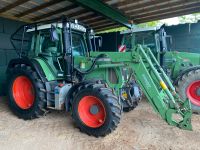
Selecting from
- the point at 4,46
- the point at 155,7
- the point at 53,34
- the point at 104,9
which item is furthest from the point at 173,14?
the point at 4,46

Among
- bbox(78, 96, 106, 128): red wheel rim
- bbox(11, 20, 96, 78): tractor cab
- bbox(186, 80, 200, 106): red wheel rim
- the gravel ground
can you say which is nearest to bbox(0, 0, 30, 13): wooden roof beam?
bbox(11, 20, 96, 78): tractor cab

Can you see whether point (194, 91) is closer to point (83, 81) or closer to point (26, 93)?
point (83, 81)

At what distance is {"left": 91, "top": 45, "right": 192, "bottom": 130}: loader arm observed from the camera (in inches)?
133

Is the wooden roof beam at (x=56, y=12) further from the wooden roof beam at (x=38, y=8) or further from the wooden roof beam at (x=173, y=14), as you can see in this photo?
the wooden roof beam at (x=173, y=14)

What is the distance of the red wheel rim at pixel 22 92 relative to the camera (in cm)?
468

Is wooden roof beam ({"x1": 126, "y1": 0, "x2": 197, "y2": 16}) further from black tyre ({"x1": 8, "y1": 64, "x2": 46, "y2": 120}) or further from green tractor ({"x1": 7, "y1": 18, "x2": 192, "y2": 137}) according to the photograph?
black tyre ({"x1": 8, "y1": 64, "x2": 46, "y2": 120})

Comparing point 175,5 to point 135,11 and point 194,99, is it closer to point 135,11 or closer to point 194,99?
point 135,11

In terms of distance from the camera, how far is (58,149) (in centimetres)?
325

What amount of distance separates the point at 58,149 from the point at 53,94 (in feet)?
4.51

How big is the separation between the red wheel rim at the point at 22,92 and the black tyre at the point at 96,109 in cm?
138

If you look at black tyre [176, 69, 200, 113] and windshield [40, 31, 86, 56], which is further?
black tyre [176, 69, 200, 113]

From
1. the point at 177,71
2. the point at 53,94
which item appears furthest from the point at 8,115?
the point at 177,71

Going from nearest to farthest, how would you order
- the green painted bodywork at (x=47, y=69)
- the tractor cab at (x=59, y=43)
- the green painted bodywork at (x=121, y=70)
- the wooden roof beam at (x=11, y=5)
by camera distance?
the green painted bodywork at (x=121, y=70) < the tractor cab at (x=59, y=43) < the green painted bodywork at (x=47, y=69) < the wooden roof beam at (x=11, y=5)

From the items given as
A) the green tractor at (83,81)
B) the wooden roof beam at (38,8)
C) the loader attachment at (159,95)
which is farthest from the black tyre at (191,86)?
the wooden roof beam at (38,8)
